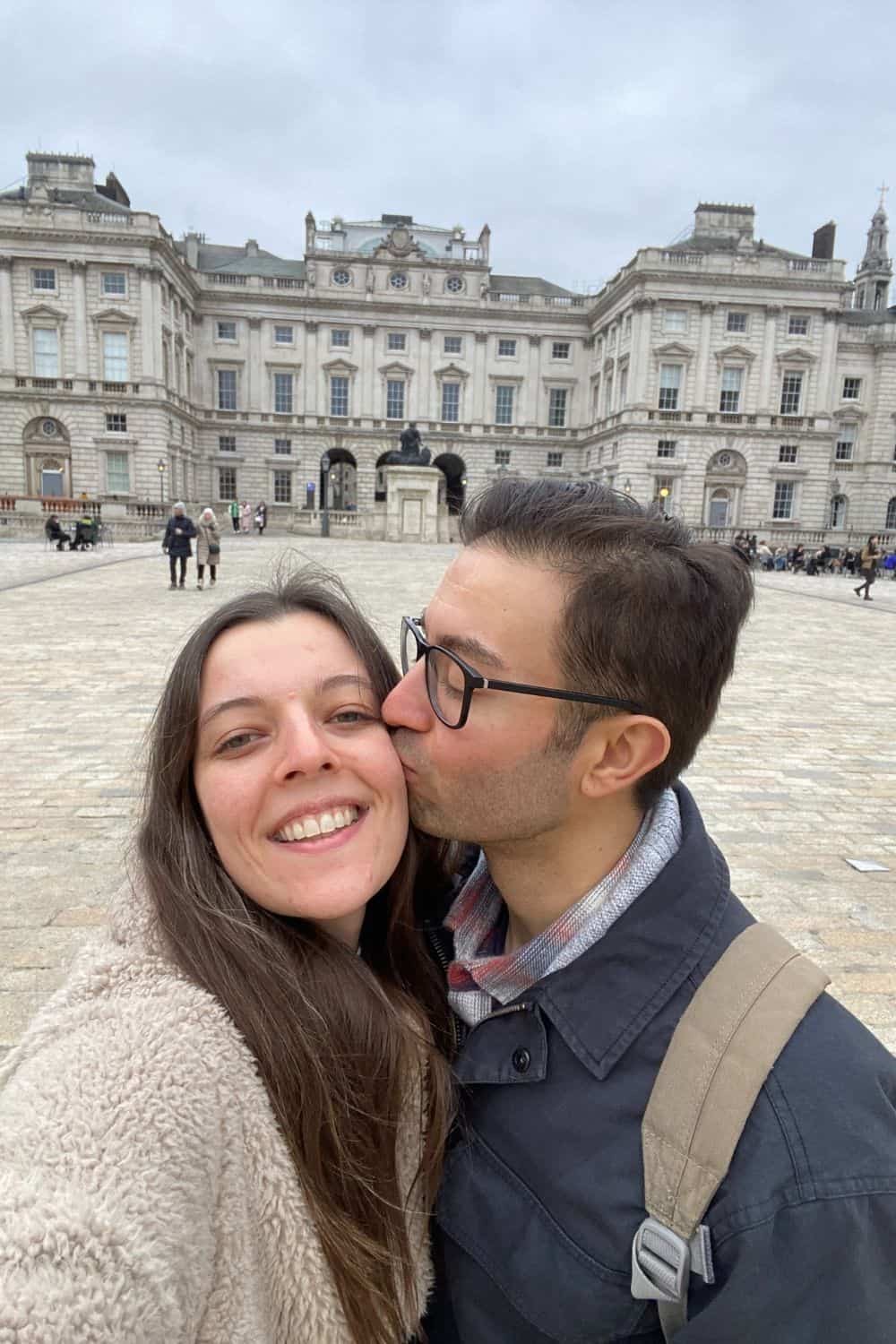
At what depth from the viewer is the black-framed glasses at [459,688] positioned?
58.3 inches

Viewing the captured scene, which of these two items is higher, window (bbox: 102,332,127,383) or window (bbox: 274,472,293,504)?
window (bbox: 102,332,127,383)

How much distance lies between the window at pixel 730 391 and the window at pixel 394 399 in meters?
20.8

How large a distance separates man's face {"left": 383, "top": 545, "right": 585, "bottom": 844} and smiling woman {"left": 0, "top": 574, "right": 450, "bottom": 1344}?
5.3 inches

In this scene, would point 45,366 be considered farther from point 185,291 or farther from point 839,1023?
point 839,1023

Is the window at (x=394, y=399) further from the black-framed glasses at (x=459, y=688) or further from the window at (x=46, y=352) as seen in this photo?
the black-framed glasses at (x=459, y=688)

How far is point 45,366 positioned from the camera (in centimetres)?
4706

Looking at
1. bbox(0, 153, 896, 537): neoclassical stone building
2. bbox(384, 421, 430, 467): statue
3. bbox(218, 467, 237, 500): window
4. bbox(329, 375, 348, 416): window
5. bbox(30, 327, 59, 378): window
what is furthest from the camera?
bbox(329, 375, 348, 416): window

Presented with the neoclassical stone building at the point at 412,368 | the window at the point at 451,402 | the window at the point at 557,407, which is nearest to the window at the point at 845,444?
the neoclassical stone building at the point at 412,368

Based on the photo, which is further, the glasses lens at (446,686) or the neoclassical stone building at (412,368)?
the neoclassical stone building at (412,368)

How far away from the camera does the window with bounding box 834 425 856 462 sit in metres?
54.1

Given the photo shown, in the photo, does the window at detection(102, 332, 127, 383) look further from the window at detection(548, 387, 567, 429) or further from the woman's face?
the woman's face

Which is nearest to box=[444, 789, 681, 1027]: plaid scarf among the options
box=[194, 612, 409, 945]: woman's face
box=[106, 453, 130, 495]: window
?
box=[194, 612, 409, 945]: woman's face

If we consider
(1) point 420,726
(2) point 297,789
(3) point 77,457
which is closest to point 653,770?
(1) point 420,726

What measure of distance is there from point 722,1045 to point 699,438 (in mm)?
53544
